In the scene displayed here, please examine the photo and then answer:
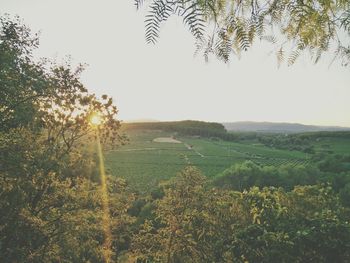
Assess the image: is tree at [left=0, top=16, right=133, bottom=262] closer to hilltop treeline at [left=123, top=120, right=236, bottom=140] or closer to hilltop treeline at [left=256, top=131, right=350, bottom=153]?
hilltop treeline at [left=256, top=131, right=350, bottom=153]

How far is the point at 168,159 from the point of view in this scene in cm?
10131

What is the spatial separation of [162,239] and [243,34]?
53.6 ft

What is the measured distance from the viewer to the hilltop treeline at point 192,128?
16688cm

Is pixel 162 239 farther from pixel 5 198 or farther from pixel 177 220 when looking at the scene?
pixel 5 198

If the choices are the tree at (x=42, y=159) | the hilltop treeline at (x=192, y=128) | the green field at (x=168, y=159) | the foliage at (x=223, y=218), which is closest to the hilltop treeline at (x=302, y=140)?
the green field at (x=168, y=159)

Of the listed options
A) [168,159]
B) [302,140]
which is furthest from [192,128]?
[168,159]

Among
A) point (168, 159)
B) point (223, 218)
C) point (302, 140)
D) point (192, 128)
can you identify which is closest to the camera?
point (223, 218)

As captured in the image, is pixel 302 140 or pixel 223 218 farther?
pixel 302 140

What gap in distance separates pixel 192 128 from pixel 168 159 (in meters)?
71.4

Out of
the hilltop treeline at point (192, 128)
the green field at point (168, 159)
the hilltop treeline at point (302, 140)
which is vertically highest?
the hilltop treeline at point (192, 128)

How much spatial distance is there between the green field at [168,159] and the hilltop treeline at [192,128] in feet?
103

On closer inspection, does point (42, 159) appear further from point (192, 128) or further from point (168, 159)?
point (192, 128)

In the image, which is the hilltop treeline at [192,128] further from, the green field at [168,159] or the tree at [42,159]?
the tree at [42,159]

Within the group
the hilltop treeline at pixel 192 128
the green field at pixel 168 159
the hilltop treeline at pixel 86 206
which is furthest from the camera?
the hilltop treeline at pixel 192 128
